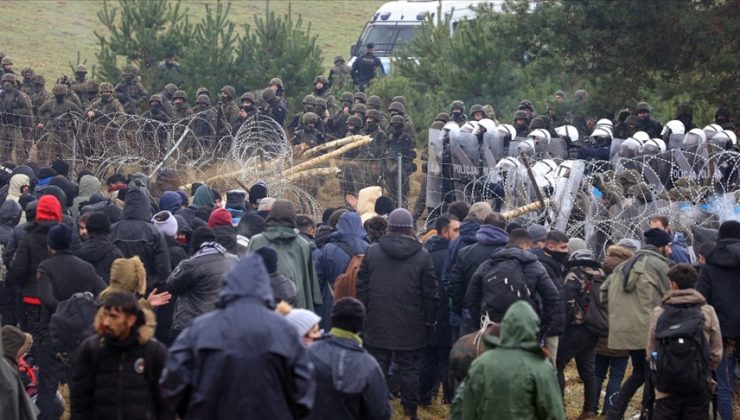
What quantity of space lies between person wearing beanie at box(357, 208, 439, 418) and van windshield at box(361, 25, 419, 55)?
2068 cm

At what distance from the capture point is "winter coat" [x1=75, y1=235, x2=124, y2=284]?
9.97m

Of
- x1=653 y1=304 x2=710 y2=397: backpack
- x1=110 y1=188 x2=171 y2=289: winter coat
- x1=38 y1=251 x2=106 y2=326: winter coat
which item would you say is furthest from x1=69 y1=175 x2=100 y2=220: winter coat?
x1=653 y1=304 x2=710 y2=397: backpack

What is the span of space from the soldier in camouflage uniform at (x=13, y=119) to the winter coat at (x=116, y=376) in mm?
13048

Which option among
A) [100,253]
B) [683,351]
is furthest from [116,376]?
[683,351]

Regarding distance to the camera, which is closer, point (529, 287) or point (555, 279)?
point (529, 287)

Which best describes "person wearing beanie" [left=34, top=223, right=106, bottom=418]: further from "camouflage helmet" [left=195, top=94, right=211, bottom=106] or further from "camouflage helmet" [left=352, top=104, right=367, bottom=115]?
"camouflage helmet" [left=195, top=94, right=211, bottom=106]

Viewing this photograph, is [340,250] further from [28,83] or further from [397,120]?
[28,83]

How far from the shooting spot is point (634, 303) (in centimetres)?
1020

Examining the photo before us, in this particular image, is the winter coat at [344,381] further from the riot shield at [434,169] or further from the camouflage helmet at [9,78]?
the camouflage helmet at [9,78]

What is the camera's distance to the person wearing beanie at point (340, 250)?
10.9 m

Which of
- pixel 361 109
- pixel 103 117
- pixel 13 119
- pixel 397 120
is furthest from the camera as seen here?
pixel 13 119

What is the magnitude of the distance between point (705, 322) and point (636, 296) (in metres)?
1.37

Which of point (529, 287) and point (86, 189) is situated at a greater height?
point (529, 287)

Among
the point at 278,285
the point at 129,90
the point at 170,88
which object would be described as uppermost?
the point at 278,285
